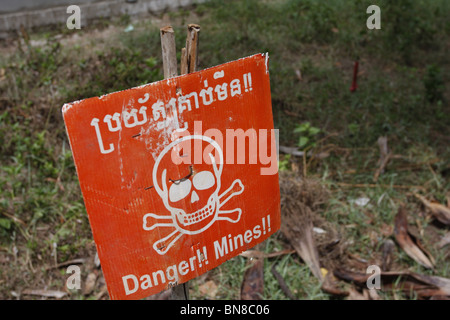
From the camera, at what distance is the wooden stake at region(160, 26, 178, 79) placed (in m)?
1.57

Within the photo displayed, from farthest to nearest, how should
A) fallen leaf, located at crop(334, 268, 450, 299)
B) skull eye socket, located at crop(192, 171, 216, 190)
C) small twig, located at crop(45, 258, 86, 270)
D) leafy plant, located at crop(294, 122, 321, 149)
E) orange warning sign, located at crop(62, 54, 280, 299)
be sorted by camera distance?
leafy plant, located at crop(294, 122, 321, 149) → small twig, located at crop(45, 258, 86, 270) → fallen leaf, located at crop(334, 268, 450, 299) → skull eye socket, located at crop(192, 171, 216, 190) → orange warning sign, located at crop(62, 54, 280, 299)

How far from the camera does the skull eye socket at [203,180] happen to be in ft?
5.49

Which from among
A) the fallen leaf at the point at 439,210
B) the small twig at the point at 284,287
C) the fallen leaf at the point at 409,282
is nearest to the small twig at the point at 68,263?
the small twig at the point at 284,287

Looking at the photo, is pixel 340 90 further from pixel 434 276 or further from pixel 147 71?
pixel 434 276

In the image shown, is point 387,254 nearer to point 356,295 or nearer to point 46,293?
point 356,295

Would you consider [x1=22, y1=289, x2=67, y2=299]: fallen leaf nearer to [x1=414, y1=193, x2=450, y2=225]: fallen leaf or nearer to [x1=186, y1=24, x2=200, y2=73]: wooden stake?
[x1=186, y1=24, x2=200, y2=73]: wooden stake

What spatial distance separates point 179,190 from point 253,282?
56.0 inches

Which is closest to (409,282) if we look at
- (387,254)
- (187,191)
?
(387,254)

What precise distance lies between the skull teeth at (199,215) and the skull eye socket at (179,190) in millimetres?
91

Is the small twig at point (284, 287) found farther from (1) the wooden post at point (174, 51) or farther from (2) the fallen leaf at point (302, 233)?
(1) the wooden post at point (174, 51)

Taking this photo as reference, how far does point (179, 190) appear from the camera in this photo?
1.65 meters

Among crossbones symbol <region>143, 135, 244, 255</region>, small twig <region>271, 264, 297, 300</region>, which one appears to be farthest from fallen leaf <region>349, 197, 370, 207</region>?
crossbones symbol <region>143, 135, 244, 255</region>

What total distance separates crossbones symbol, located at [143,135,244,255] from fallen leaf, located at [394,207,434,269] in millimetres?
1905

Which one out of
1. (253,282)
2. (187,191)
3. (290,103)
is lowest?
(253,282)
